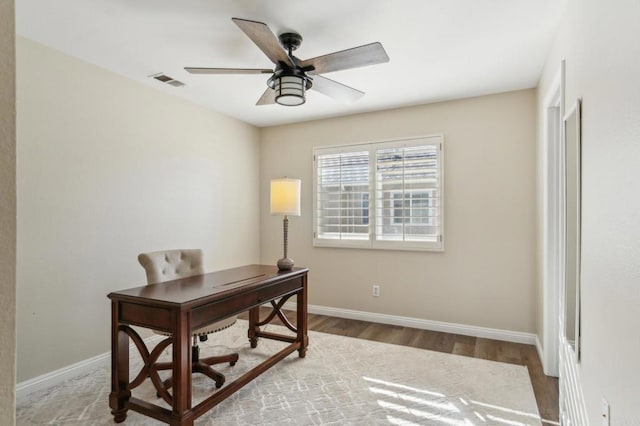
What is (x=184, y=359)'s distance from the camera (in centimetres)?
198

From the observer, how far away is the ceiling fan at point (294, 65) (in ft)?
6.43

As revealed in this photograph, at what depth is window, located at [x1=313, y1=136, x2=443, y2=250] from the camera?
3912 millimetres

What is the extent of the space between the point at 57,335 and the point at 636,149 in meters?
3.59

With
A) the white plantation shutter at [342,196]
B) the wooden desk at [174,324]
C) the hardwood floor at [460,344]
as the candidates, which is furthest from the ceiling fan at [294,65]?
the hardwood floor at [460,344]

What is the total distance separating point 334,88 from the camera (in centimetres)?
264

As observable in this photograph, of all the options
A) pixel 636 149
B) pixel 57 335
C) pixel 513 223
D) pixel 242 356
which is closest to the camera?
pixel 636 149

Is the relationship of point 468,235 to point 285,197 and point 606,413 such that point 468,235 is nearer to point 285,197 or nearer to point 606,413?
point 285,197

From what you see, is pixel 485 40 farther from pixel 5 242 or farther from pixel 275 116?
pixel 5 242

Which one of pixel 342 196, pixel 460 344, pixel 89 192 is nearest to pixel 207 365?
pixel 89 192

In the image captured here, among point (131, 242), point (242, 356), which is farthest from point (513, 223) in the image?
point (131, 242)

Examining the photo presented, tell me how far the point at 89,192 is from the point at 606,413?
3518mm

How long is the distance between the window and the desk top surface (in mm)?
1359

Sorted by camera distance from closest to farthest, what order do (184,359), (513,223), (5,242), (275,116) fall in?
(5,242)
(184,359)
(513,223)
(275,116)

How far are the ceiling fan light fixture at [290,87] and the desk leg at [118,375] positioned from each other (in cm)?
169
